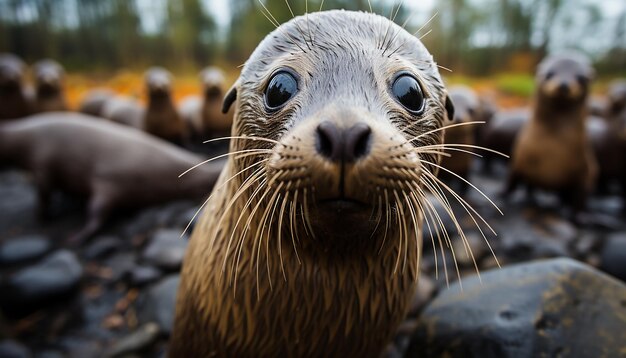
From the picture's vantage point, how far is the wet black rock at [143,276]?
3.34 metres

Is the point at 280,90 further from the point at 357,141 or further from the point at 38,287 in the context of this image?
the point at 38,287

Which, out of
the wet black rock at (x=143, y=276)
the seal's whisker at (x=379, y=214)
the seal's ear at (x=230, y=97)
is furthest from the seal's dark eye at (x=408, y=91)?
the wet black rock at (x=143, y=276)

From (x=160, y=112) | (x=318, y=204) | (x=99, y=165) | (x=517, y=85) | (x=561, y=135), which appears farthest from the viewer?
(x=517, y=85)

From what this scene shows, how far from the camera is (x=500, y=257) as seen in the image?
3.76 meters

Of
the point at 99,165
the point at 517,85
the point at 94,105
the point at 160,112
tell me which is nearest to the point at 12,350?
the point at 99,165

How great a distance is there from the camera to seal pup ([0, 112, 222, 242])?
4.36m

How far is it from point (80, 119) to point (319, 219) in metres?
4.66

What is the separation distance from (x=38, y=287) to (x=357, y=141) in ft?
10.3

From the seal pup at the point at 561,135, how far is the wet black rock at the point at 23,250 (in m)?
4.97

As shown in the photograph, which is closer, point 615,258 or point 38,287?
point 38,287

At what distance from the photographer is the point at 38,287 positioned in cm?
305

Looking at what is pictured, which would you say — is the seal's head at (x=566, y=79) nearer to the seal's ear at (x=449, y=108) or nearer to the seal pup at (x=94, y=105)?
the seal's ear at (x=449, y=108)

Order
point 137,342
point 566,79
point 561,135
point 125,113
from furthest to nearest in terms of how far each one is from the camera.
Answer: point 125,113 → point 561,135 → point 566,79 → point 137,342

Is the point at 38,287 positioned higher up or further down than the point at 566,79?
further down
